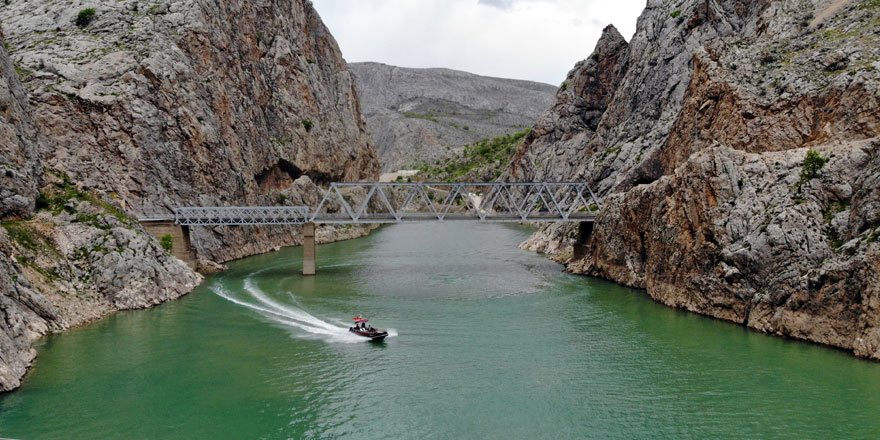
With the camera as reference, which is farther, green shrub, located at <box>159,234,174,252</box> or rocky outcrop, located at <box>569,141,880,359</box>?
green shrub, located at <box>159,234,174,252</box>

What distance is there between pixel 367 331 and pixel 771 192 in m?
28.2

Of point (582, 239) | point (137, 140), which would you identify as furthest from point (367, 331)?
point (137, 140)

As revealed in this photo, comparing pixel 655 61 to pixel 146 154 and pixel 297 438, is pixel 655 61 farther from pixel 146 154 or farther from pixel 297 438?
pixel 297 438

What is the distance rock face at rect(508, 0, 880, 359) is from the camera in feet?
121

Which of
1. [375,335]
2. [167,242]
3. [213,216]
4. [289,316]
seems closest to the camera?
[375,335]

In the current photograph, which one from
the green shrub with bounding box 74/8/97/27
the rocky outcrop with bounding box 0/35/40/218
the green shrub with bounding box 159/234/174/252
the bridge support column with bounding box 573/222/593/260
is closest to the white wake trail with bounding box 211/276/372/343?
the green shrub with bounding box 159/234/174/252

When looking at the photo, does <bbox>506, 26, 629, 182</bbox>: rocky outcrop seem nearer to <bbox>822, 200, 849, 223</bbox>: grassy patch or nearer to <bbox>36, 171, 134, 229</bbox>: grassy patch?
<bbox>822, 200, 849, 223</bbox>: grassy patch

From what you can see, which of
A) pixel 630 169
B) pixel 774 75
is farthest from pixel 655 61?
pixel 774 75

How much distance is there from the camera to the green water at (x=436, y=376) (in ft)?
90.9

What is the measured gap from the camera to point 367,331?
135 ft

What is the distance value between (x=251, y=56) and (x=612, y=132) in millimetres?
56847

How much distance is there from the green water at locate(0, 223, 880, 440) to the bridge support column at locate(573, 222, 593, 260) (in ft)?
61.2

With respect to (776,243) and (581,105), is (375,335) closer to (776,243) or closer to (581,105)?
(776,243)

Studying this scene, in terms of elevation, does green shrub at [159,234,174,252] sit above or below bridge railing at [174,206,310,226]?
below
